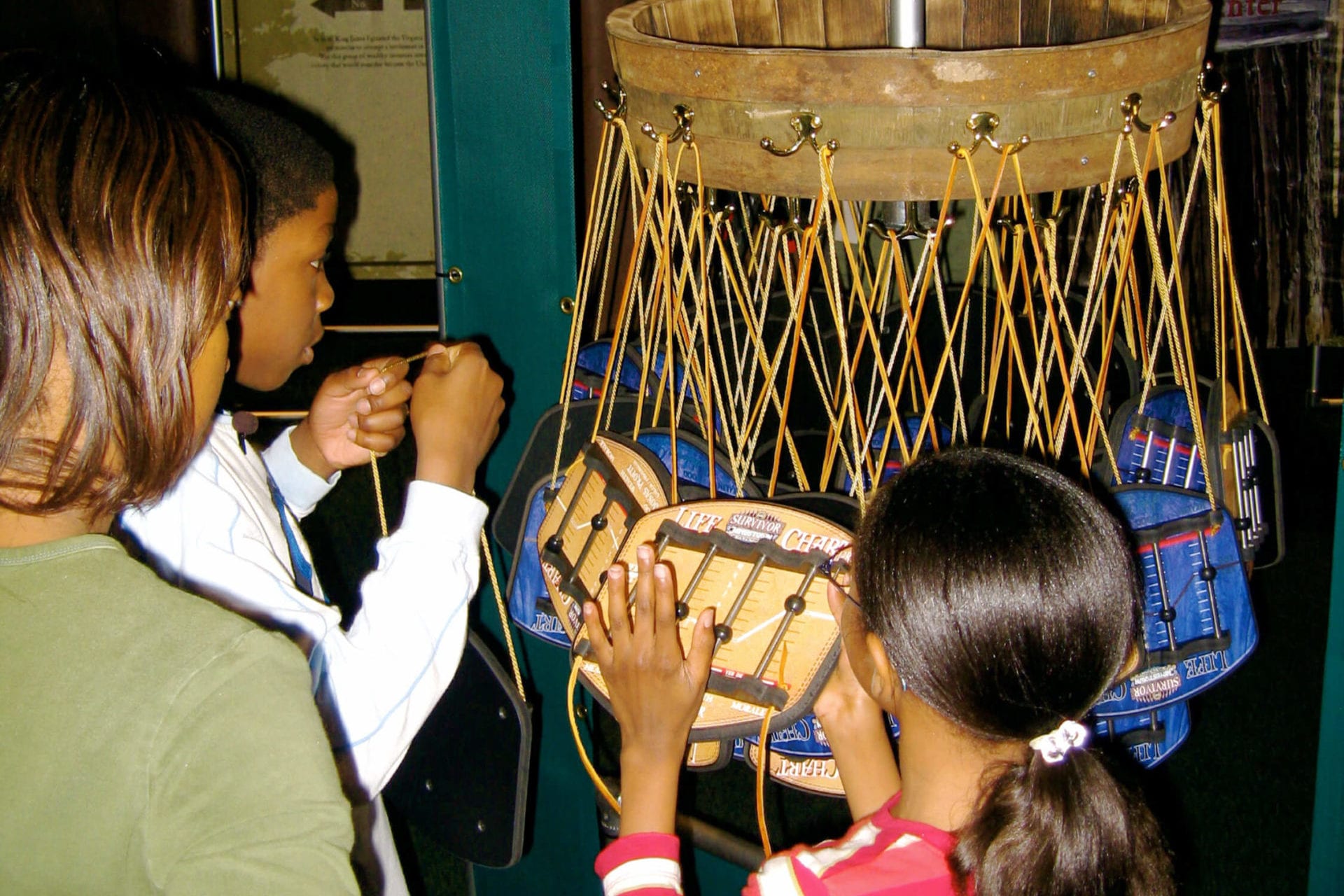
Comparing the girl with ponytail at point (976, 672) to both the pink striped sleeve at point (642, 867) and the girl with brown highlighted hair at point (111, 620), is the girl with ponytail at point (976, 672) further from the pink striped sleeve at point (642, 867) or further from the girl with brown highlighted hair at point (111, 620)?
the girl with brown highlighted hair at point (111, 620)

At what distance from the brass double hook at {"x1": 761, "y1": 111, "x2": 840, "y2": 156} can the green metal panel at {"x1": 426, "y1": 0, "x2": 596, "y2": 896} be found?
529 mm

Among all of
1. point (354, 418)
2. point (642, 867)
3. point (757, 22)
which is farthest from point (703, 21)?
point (642, 867)

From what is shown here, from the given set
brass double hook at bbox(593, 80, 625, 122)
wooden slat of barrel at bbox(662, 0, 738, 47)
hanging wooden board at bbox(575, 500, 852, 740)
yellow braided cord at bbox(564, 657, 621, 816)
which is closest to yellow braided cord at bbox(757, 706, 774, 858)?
hanging wooden board at bbox(575, 500, 852, 740)

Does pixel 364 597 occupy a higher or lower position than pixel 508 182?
lower

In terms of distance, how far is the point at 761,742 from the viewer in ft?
2.77

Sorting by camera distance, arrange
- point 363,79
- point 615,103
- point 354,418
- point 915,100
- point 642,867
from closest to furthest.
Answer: point 915,100 < point 642,867 < point 615,103 < point 354,418 < point 363,79

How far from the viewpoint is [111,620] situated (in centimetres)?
60

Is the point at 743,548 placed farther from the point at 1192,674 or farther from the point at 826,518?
the point at 1192,674

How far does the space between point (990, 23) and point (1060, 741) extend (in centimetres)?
72

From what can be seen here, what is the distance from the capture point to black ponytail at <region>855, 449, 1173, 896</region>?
787 millimetres

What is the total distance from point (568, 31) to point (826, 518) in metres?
0.67

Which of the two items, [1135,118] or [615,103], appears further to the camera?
[615,103]

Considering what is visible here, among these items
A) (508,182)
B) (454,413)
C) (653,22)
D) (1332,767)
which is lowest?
(1332,767)

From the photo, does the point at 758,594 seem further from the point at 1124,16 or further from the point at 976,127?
the point at 1124,16
